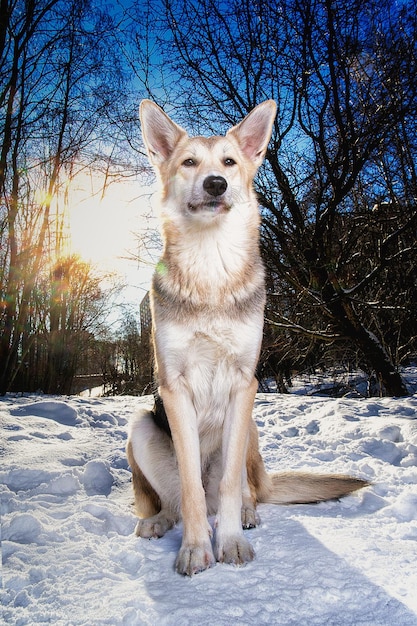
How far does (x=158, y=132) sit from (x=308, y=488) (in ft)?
8.24

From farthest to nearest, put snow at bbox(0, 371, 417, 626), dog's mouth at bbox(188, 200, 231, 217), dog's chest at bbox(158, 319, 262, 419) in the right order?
dog's mouth at bbox(188, 200, 231, 217) → dog's chest at bbox(158, 319, 262, 419) → snow at bbox(0, 371, 417, 626)

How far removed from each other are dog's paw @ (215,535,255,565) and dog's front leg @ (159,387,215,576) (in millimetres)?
45

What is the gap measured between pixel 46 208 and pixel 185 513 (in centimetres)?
802

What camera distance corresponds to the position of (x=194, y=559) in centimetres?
180

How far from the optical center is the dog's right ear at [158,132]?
2.82m

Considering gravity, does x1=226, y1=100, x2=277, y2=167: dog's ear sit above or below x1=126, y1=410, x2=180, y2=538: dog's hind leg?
above

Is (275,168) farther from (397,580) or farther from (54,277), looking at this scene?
(54,277)

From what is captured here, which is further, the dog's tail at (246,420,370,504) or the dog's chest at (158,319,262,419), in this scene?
the dog's tail at (246,420,370,504)

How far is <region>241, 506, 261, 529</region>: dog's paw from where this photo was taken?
7.34 ft

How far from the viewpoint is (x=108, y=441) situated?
418 cm

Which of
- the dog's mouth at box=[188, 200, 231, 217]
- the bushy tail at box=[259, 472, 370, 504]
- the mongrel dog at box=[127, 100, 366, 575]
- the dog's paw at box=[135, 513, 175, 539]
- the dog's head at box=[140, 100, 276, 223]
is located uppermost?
the dog's head at box=[140, 100, 276, 223]

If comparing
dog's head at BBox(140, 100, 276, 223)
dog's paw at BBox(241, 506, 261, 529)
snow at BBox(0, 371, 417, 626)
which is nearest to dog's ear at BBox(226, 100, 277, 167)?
dog's head at BBox(140, 100, 276, 223)

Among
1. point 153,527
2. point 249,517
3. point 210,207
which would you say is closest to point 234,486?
point 249,517

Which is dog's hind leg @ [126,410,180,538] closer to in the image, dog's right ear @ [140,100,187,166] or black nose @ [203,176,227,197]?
black nose @ [203,176,227,197]
